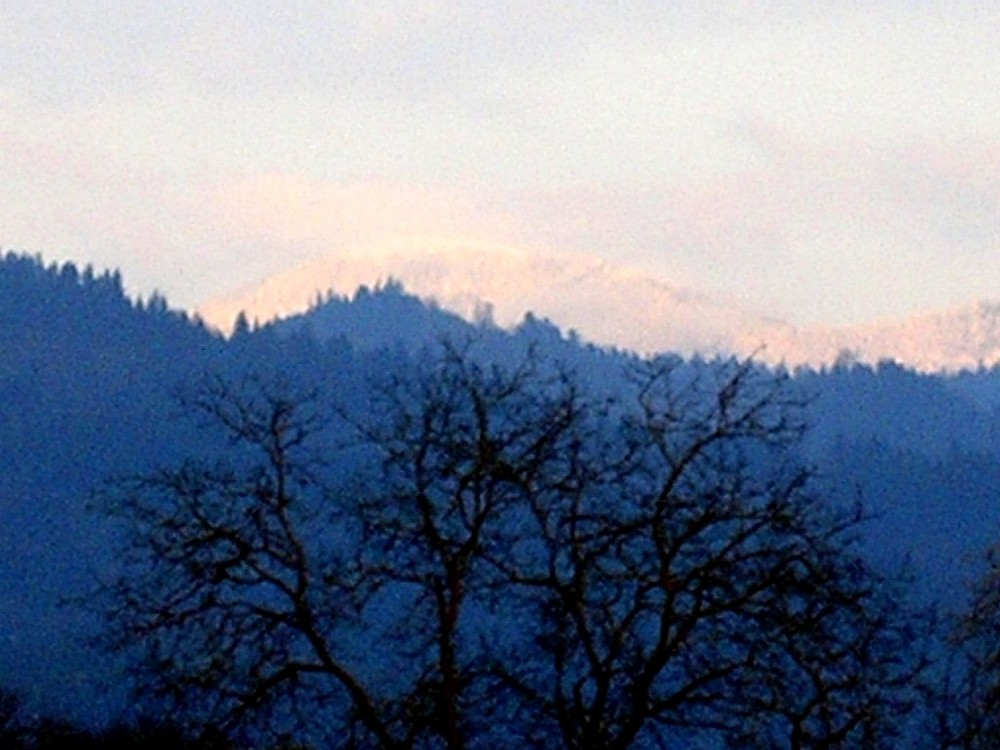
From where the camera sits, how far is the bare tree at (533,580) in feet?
70.9

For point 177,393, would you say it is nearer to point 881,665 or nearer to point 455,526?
point 455,526

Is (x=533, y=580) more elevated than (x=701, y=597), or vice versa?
(x=533, y=580)

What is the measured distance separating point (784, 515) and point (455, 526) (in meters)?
2.94

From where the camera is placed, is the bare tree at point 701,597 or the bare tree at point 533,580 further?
the bare tree at point 533,580

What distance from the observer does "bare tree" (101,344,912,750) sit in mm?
21625

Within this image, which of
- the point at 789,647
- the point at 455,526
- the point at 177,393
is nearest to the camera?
the point at 789,647

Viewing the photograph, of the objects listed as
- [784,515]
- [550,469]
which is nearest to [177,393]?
[550,469]

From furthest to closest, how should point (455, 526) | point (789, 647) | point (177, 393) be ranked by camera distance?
point (177, 393) < point (455, 526) < point (789, 647)

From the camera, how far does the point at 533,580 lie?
21812 millimetres

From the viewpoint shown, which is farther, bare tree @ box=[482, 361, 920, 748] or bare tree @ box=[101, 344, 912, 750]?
bare tree @ box=[101, 344, 912, 750]

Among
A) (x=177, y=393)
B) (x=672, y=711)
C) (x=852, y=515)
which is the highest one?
(x=177, y=393)

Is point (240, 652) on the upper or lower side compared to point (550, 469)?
lower

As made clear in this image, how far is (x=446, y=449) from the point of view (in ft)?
74.7

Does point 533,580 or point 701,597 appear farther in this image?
point 533,580
